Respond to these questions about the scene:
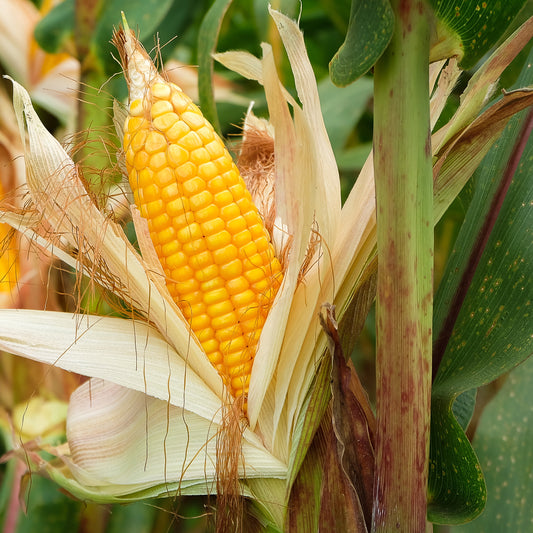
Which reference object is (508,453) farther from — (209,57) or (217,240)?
(209,57)

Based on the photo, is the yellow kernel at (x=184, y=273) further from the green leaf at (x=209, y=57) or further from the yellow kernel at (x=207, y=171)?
the green leaf at (x=209, y=57)

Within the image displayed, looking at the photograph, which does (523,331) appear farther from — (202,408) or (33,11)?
(33,11)

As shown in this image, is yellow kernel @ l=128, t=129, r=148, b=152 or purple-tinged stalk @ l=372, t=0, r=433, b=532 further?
yellow kernel @ l=128, t=129, r=148, b=152

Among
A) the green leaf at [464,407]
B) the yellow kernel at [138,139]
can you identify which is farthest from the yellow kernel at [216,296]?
the green leaf at [464,407]

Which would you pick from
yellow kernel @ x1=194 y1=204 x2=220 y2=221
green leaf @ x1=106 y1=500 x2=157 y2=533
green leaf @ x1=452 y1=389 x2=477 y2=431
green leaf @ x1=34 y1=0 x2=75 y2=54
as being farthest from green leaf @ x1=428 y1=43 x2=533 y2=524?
green leaf @ x1=34 y1=0 x2=75 y2=54

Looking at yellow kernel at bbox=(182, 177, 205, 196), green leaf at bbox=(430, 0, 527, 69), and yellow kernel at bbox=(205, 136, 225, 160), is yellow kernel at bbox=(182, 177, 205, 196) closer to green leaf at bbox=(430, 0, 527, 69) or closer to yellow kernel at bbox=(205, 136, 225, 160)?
yellow kernel at bbox=(205, 136, 225, 160)

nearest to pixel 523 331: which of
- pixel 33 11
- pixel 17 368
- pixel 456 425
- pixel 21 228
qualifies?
pixel 456 425
